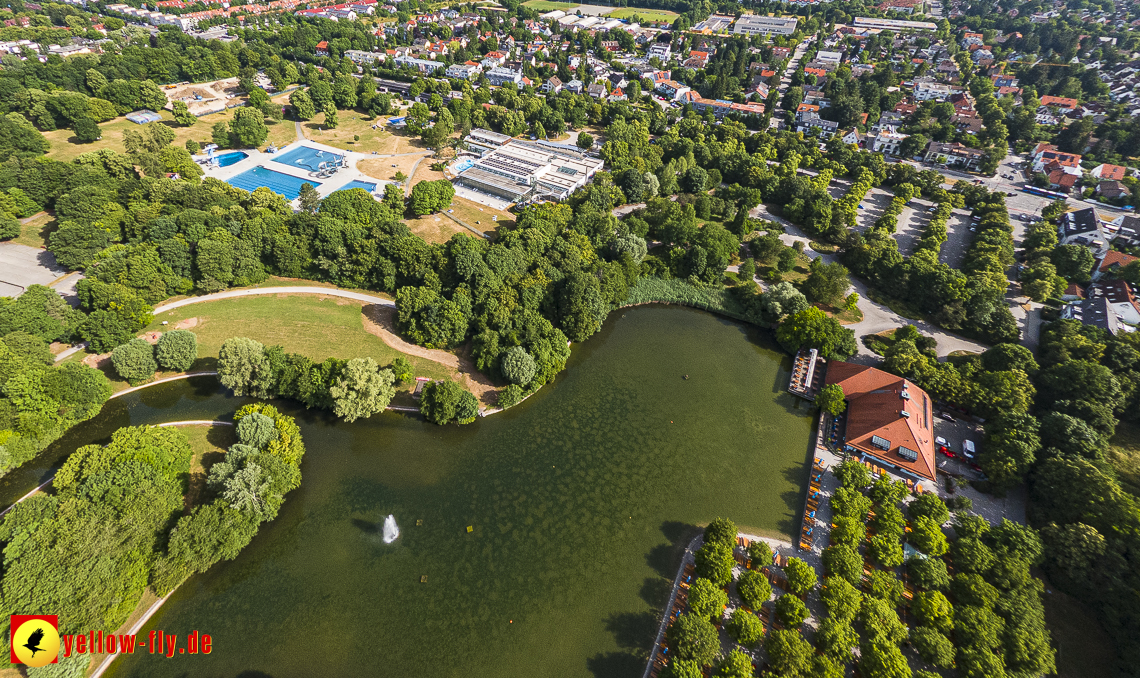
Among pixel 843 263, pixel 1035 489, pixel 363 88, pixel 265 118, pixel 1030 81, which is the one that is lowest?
pixel 1035 489

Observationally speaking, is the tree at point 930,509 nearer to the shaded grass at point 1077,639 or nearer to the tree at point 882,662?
the shaded grass at point 1077,639

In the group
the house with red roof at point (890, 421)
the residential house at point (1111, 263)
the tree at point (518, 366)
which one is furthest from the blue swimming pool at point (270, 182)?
the residential house at point (1111, 263)

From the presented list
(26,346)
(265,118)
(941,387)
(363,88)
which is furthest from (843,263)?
(265,118)

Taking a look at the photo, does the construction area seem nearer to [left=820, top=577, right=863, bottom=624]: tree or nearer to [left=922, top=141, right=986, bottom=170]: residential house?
[left=820, top=577, right=863, bottom=624]: tree

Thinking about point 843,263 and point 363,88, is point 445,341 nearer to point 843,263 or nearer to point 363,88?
point 843,263

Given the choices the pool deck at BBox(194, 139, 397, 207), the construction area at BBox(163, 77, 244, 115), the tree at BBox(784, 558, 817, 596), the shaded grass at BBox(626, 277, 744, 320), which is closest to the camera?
the tree at BBox(784, 558, 817, 596)

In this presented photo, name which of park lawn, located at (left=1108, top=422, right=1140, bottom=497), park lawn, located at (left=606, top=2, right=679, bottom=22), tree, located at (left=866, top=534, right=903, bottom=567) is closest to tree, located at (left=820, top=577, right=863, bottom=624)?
tree, located at (left=866, top=534, right=903, bottom=567)

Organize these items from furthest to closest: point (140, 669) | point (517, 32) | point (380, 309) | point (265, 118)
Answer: point (517, 32) < point (265, 118) < point (380, 309) < point (140, 669)
